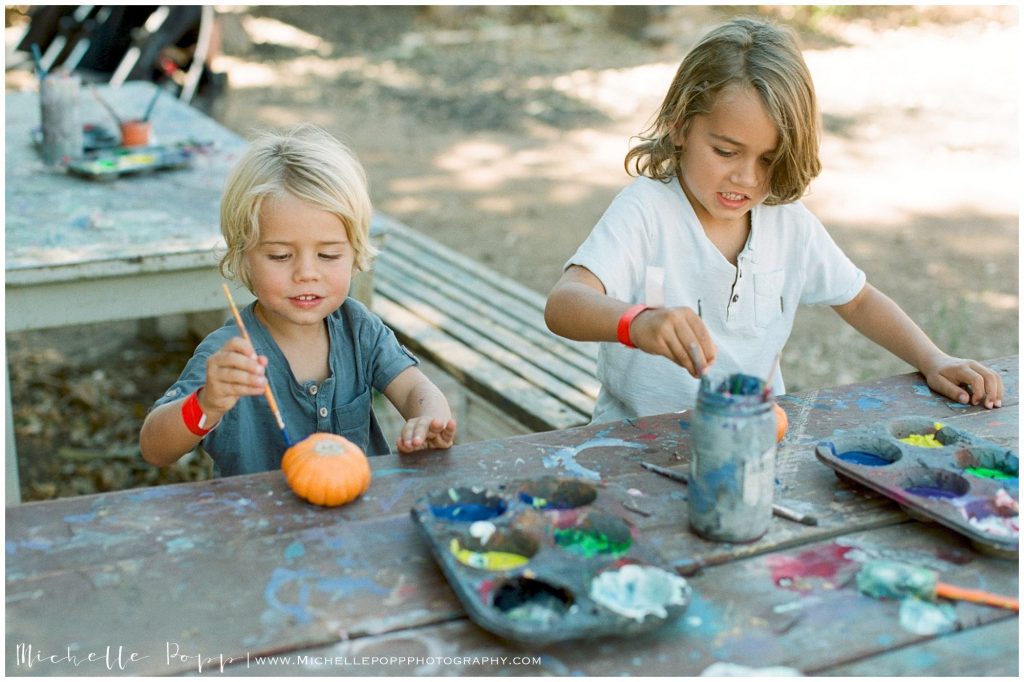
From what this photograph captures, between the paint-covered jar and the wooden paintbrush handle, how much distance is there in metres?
0.24

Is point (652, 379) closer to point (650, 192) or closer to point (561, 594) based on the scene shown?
point (650, 192)

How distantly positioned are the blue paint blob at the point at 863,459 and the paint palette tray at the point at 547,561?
410 mm

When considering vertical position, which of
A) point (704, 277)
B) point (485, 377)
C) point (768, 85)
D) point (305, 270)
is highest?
point (768, 85)

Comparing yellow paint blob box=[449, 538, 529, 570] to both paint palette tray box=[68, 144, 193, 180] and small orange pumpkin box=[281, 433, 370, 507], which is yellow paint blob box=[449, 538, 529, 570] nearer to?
small orange pumpkin box=[281, 433, 370, 507]

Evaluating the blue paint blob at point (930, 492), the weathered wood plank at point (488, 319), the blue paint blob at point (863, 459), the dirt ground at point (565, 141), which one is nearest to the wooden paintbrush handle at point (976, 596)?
the blue paint blob at point (930, 492)

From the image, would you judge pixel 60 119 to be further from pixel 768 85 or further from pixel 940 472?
pixel 940 472

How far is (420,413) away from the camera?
Answer: 2.01m

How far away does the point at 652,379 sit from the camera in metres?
2.38

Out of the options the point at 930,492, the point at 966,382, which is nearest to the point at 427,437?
the point at 930,492

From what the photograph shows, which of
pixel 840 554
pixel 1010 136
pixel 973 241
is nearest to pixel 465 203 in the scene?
pixel 973 241

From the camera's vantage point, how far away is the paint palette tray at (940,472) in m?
1.47

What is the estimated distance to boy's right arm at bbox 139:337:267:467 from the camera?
1.59m

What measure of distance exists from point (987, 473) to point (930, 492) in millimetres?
124

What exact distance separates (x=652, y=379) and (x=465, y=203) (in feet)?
14.1
